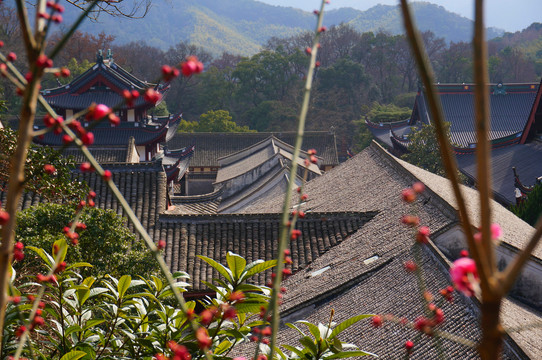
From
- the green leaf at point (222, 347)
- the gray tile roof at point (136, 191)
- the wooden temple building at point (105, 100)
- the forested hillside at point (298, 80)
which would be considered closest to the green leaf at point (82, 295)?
the green leaf at point (222, 347)

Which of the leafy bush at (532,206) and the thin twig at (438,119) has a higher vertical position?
the thin twig at (438,119)

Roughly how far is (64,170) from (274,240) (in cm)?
509

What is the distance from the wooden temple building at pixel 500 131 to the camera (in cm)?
1573

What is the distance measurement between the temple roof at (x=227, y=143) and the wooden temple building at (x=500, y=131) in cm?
268

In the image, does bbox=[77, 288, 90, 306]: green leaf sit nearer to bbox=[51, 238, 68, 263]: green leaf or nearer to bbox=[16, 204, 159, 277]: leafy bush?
bbox=[51, 238, 68, 263]: green leaf

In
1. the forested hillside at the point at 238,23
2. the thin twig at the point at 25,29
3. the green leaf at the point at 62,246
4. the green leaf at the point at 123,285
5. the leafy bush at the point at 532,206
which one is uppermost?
the forested hillside at the point at 238,23

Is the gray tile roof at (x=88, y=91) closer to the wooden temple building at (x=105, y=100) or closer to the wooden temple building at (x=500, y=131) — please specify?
the wooden temple building at (x=105, y=100)

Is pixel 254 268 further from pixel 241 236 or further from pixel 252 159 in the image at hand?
pixel 252 159

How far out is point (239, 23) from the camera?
509ft

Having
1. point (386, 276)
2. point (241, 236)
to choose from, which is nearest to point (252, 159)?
point (241, 236)

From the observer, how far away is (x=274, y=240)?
10250mm

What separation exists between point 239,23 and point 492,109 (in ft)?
443

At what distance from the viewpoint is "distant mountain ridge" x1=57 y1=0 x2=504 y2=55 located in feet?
412

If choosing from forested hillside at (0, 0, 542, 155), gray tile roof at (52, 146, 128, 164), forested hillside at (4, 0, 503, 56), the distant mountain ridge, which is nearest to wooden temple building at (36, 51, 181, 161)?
gray tile roof at (52, 146, 128, 164)
